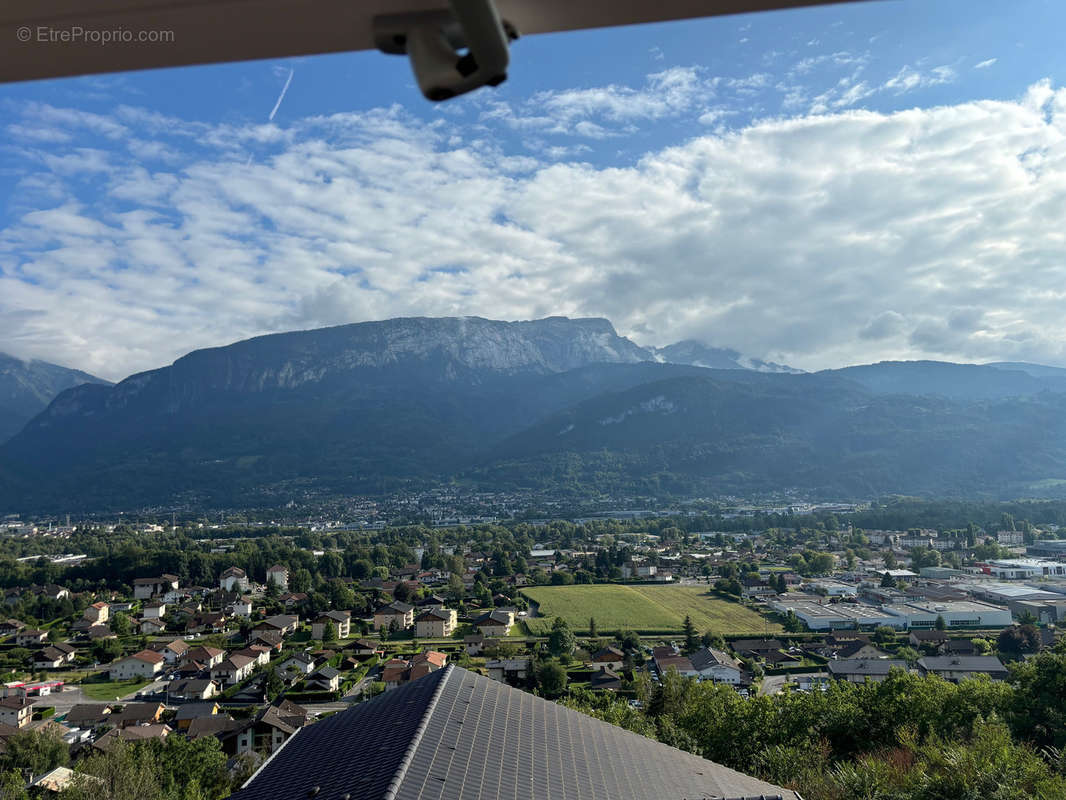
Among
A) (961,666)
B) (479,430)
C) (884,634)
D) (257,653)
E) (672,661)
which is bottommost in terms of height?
(257,653)

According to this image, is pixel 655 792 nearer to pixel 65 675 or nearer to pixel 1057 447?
pixel 65 675

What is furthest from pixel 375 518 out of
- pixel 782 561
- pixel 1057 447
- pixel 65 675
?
pixel 1057 447

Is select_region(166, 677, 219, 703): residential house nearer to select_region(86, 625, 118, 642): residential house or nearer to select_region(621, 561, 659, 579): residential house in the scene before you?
select_region(86, 625, 118, 642): residential house

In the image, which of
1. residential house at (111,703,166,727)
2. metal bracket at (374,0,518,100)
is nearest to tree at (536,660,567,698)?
residential house at (111,703,166,727)

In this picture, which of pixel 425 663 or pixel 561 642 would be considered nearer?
pixel 425 663

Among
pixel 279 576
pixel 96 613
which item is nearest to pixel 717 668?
pixel 96 613

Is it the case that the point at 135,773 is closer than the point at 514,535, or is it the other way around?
the point at 135,773

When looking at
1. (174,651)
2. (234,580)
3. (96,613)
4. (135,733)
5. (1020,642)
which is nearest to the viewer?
(135,733)

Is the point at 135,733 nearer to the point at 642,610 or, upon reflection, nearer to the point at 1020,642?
the point at 642,610
